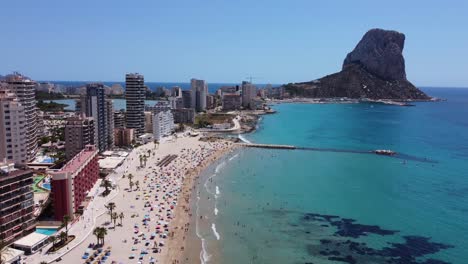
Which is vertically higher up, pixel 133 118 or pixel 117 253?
pixel 133 118

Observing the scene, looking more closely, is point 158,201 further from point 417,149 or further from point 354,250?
point 417,149

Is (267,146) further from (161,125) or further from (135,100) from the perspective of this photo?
(135,100)

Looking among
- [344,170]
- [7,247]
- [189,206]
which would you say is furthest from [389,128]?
[7,247]

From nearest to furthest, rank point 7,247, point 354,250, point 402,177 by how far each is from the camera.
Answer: point 7,247
point 354,250
point 402,177

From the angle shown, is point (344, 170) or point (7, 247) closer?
point (7, 247)

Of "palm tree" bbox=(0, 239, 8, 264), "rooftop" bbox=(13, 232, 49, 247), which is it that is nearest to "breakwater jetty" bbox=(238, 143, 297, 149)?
"rooftop" bbox=(13, 232, 49, 247)

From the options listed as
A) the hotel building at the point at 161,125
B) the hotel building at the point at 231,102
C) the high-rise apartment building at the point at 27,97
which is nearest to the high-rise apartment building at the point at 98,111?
the high-rise apartment building at the point at 27,97
